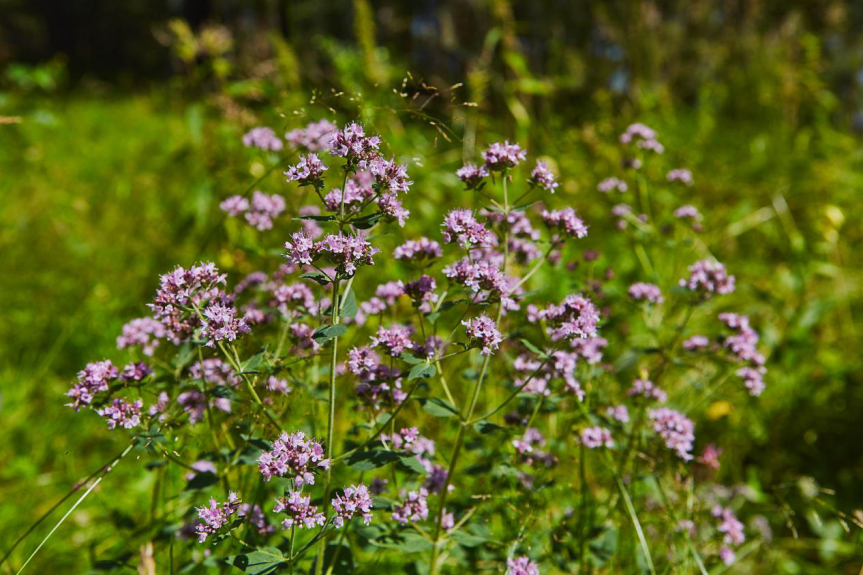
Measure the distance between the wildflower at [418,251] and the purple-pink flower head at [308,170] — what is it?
1.05ft

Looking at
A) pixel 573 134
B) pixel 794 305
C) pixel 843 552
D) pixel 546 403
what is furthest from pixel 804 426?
pixel 573 134

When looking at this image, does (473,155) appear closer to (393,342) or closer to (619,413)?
(619,413)

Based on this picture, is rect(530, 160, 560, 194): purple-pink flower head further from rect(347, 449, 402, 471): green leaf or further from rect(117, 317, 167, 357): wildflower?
rect(117, 317, 167, 357): wildflower

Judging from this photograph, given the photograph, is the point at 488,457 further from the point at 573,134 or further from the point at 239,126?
the point at 573,134

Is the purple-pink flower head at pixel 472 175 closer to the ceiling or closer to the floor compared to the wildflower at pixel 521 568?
closer to the ceiling

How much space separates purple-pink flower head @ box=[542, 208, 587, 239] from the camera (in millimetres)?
1436

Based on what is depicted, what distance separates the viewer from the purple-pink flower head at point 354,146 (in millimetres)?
1132

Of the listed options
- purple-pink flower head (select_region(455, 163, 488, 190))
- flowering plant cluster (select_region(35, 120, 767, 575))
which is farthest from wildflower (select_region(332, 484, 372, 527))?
purple-pink flower head (select_region(455, 163, 488, 190))

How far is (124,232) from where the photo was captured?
136 inches

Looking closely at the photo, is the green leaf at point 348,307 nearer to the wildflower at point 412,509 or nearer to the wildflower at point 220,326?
the wildflower at point 220,326

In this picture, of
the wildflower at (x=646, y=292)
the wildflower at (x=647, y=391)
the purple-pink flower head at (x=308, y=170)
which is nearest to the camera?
the purple-pink flower head at (x=308, y=170)

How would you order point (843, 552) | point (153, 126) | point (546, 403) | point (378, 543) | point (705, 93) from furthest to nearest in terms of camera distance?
1. point (153, 126)
2. point (705, 93)
3. point (843, 552)
4. point (546, 403)
5. point (378, 543)

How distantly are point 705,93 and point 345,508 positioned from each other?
3.47 meters

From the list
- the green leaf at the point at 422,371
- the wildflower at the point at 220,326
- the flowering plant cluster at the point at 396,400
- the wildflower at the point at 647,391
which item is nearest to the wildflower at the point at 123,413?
the flowering plant cluster at the point at 396,400
